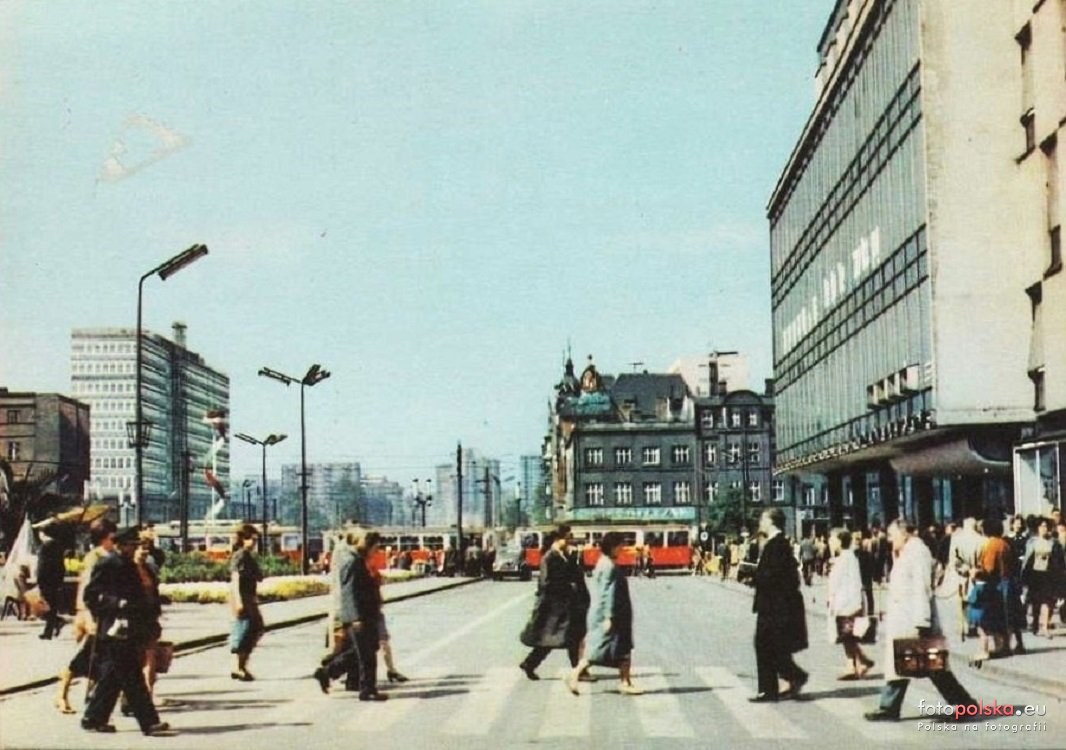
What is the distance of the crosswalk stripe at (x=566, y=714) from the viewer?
41.9ft

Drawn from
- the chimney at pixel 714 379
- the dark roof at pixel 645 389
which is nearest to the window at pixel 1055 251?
the chimney at pixel 714 379

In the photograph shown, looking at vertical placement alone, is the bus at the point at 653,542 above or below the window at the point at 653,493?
below

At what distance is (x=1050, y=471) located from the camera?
103 feet

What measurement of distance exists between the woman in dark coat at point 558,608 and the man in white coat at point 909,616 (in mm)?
4488

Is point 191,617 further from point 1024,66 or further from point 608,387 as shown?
point 608,387

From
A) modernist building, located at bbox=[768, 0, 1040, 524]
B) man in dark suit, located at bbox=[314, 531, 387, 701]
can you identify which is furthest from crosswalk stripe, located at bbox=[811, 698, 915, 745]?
modernist building, located at bbox=[768, 0, 1040, 524]

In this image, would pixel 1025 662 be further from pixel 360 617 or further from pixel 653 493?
pixel 653 493

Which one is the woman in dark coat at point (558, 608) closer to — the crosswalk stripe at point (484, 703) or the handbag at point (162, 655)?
the crosswalk stripe at point (484, 703)

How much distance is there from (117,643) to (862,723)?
640 cm

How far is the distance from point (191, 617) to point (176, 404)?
170 m

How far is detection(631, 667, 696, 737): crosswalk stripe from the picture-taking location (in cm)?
1275

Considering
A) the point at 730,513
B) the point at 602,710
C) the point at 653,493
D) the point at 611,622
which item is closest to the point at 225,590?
the point at 611,622

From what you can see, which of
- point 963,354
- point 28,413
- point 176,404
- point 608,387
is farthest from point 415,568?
point 176,404
